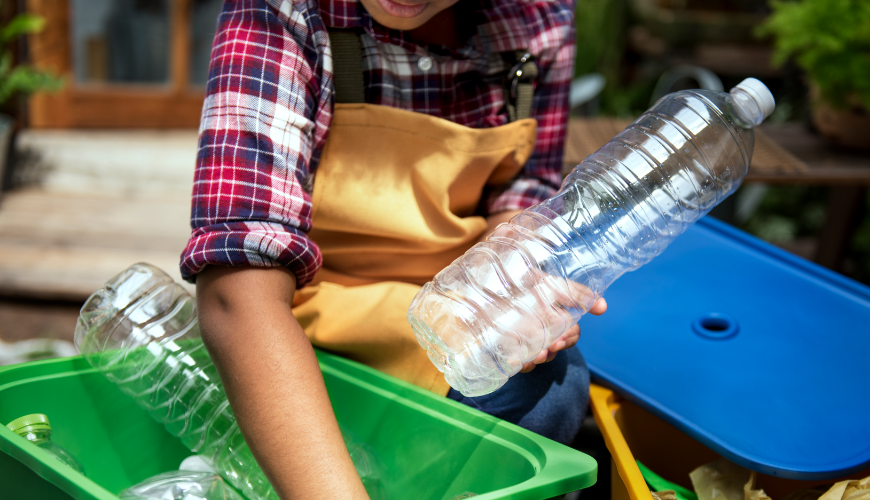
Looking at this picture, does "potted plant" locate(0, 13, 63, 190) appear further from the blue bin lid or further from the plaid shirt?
the blue bin lid

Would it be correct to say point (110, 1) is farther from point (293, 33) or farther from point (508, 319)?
point (508, 319)

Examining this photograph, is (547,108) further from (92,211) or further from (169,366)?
(92,211)

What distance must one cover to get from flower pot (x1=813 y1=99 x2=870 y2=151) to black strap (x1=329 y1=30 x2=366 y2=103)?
5.43ft

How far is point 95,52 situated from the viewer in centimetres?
317

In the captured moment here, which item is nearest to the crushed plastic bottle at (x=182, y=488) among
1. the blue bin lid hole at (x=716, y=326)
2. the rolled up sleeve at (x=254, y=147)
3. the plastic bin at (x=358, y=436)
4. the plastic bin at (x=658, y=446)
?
the plastic bin at (x=358, y=436)

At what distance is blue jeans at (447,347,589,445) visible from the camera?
102 cm

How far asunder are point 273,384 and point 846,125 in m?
1.91

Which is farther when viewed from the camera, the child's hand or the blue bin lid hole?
the blue bin lid hole

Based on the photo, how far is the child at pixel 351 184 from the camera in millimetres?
831

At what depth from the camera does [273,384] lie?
0.82 metres

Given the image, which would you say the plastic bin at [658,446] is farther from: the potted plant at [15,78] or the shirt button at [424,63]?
the potted plant at [15,78]

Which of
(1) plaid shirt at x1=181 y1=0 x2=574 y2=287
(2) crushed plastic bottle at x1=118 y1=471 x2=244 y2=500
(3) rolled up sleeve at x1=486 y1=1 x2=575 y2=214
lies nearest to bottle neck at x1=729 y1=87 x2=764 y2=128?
(3) rolled up sleeve at x1=486 y1=1 x2=575 y2=214

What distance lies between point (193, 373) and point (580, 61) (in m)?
3.60

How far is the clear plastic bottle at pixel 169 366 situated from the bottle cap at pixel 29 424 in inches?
5.2
